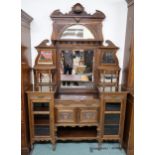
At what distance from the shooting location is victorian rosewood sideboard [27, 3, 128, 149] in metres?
2.40

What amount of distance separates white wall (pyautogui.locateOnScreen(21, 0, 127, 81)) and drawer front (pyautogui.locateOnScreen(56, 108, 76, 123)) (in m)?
1.01

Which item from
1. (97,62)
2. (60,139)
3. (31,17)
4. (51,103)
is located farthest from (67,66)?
(60,139)

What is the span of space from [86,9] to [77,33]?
379mm

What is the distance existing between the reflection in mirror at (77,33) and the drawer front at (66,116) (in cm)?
111

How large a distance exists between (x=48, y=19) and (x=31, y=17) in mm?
250

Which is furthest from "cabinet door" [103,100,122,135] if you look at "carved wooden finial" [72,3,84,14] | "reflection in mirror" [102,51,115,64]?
"carved wooden finial" [72,3,84,14]

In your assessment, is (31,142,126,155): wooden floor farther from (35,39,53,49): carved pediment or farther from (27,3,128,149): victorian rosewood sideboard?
(35,39,53,49): carved pediment

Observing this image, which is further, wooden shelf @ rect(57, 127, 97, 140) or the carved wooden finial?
wooden shelf @ rect(57, 127, 97, 140)

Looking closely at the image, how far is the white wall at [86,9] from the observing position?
2506 mm

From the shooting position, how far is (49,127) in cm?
245

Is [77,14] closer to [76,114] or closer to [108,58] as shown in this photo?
[108,58]

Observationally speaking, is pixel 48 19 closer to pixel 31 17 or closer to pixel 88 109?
pixel 31 17
